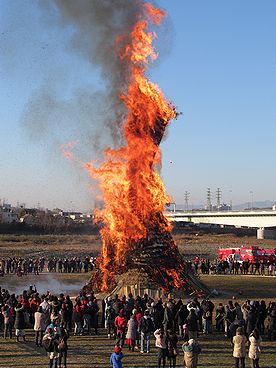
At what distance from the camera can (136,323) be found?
58.0 feet

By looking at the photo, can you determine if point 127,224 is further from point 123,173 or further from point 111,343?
point 111,343

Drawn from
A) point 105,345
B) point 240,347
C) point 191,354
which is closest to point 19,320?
point 105,345

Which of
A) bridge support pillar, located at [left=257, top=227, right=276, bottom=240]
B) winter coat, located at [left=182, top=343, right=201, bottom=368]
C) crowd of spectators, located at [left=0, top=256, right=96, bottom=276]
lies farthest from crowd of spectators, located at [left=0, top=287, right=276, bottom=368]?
bridge support pillar, located at [left=257, top=227, right=276, bottom=240]

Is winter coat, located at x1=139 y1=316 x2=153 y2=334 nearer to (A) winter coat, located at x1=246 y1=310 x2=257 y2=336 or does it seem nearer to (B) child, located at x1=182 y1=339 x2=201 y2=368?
(B) child, located at x1=182 y1=339 x2=201 y2=368

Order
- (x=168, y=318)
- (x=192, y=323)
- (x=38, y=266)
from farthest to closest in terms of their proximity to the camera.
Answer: (x=38, y=266), (x=168, y=318), (x=192, y=323)

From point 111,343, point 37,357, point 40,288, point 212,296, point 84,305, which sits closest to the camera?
point 37,357

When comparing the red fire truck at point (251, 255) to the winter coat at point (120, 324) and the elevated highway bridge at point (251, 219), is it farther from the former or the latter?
the elevated highway bridge at point (251, 219)

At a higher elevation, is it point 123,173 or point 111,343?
point 123,173

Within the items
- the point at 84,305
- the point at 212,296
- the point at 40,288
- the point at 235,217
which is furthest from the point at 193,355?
the point at 235,217

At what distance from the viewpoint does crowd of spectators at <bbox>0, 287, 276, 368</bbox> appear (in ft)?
50.1

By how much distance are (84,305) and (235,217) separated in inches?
3574

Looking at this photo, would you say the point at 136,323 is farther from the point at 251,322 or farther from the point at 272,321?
the point at 272,321

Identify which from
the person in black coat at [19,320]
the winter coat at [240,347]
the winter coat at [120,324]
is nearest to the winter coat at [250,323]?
the winter coat at [240,347]

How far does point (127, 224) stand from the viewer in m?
30.7
